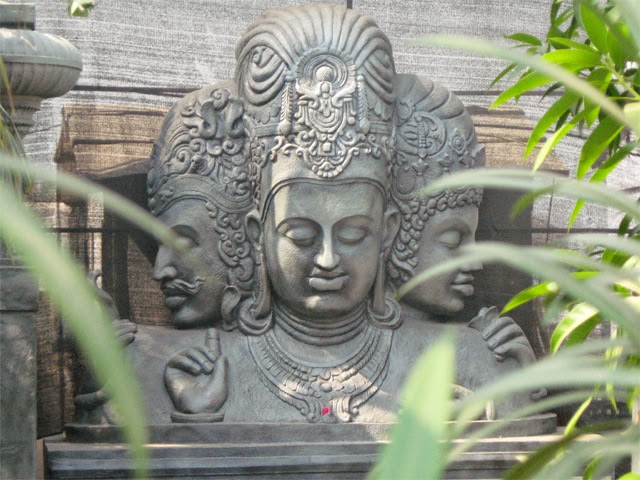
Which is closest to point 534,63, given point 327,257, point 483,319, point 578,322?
point 578,322

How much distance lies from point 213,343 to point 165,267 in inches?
11.8

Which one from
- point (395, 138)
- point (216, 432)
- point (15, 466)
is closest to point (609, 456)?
point (15, 466)

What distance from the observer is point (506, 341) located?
3.71 m

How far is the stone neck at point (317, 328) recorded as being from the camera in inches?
140

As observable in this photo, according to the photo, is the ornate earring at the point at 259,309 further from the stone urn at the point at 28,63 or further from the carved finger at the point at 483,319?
the stone urn at the point at 28,63

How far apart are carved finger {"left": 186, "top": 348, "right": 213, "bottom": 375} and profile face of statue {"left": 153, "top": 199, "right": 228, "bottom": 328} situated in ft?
A: 0.66

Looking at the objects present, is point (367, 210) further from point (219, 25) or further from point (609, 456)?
point (609, 456)

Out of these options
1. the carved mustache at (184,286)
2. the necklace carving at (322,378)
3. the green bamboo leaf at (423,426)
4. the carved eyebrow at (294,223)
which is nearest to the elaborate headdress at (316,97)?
the carved eyebrow at (294,223)

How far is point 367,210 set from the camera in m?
3.44

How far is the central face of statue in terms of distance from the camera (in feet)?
11.1

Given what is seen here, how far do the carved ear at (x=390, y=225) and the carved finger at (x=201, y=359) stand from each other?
2.29 feet

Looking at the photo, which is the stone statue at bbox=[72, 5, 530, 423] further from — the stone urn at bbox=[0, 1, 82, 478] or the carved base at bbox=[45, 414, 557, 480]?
the stone urn at bbox=[0, 1, 82, 478]

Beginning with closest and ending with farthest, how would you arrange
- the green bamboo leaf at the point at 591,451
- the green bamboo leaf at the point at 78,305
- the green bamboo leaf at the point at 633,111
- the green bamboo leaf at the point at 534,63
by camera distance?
the green bamboo leaf at the point at 78,305 < the green bamboo leaf at the point at 591,451 < the green bamboo leaf at the point at 534,63 < the green bamboo leaf at the point at 633,111

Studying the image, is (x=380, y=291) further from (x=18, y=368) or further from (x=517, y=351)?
(x=18, y=368)
